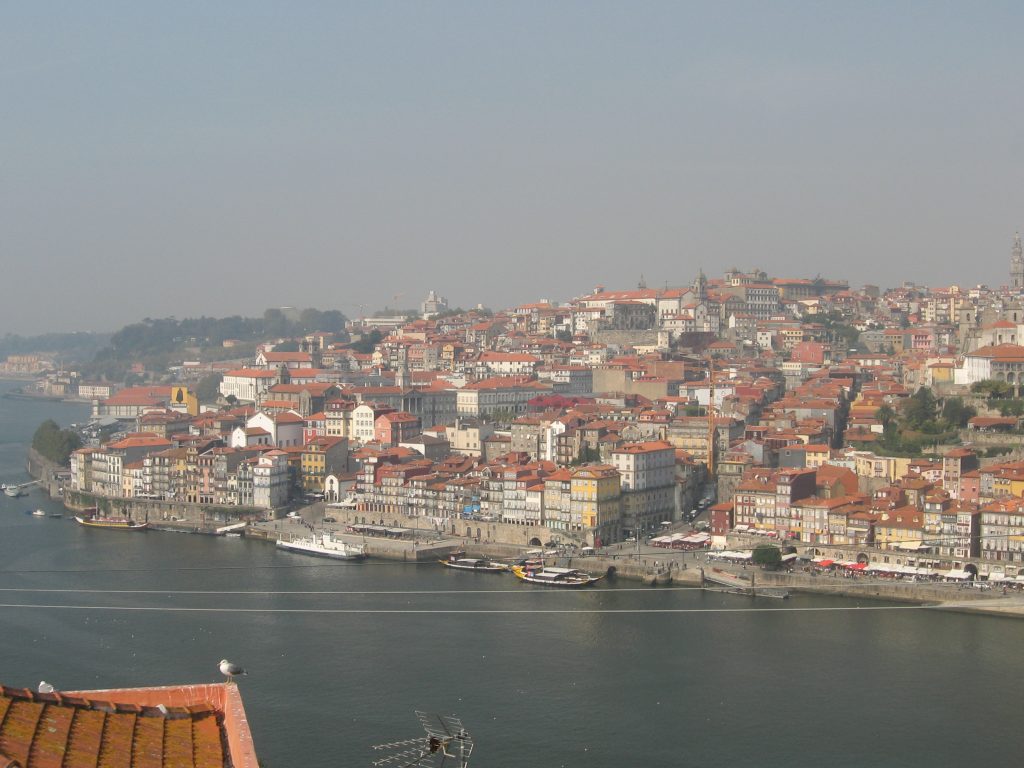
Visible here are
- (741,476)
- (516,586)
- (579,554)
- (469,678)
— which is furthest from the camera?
(741,476)

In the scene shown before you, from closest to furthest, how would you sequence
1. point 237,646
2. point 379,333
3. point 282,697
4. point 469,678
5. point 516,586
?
point 282,697 < point 469,678 < point 237,646 < point 516,586 < point 379,333

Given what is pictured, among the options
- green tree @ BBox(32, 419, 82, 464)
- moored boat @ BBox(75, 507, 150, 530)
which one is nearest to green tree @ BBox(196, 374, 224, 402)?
green tree @ BBox(32, 419, 82, 464)

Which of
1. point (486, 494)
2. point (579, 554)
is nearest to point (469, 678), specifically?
point (579, 554)

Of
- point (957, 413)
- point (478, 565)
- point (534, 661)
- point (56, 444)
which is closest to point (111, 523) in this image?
point (56, 444)

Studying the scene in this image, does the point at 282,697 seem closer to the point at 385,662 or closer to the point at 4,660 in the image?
the point at 385,662

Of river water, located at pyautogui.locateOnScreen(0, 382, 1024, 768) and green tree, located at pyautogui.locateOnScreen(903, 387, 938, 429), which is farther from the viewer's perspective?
green tree, located at pyautogui.locateOnScreen(903, 387, 938, 429)

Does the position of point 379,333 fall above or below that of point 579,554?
above

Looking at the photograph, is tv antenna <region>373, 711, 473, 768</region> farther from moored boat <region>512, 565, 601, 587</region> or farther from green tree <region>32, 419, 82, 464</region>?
green tree <region>32, 419, 82, 464</region>
